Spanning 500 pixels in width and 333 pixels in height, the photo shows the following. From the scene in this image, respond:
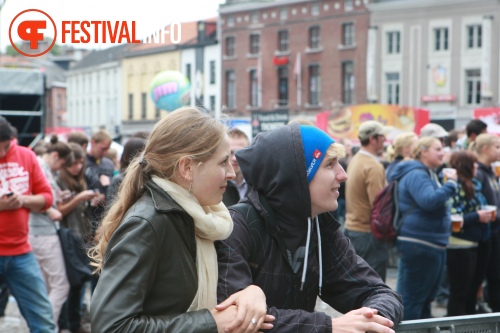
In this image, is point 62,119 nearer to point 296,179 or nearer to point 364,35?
point 364,35

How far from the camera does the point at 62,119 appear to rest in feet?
265

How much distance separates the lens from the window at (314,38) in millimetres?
52844

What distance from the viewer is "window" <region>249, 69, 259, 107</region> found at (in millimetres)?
57219

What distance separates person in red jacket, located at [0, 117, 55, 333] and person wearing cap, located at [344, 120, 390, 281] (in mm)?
2964

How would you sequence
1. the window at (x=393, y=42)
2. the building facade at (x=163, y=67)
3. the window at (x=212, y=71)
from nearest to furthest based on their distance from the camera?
the window at (x=393, y=42)
the window at (x=212, y=71)
the building facade at (x=163, y=67)

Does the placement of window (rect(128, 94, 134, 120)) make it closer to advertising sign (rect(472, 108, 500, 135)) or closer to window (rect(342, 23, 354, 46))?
window (rect(342, 23, 354, 46))

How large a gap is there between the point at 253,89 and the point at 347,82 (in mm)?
8827

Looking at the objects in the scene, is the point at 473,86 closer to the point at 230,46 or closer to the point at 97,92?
the point at 230,46

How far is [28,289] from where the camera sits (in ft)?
21.0

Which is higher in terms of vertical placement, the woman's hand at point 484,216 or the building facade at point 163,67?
the building facade at point 163,67

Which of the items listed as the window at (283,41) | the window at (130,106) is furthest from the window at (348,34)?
the window at (130,106)

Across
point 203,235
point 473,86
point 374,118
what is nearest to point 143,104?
point 473,86

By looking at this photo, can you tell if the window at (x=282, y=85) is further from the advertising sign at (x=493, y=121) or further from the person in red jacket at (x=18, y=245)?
the person in red jacket at (x=18, y=245)

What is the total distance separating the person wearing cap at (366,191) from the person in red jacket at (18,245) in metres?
2.96
